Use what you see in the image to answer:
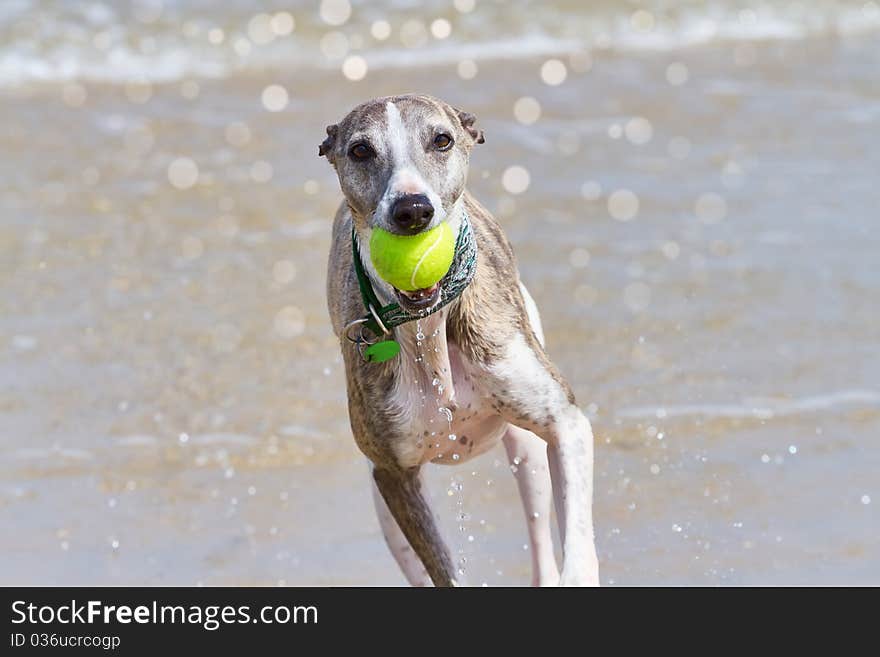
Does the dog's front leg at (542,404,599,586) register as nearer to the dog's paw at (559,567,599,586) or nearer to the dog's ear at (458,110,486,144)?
the dog's paw at (559,567,599,586)

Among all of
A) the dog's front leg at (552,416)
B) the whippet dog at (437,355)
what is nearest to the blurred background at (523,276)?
the whippet dog at (437,355)

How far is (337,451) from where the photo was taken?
277 inches

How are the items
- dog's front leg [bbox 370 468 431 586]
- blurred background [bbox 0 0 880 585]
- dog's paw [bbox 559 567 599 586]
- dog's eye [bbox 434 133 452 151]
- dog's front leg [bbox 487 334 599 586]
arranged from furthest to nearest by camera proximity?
blurred background [bbox 0 0 880 585] < dog's front leg [bbox 370 468 431 586] < dog's front leg [bbox 487 334 599 586] < dog's eye [bbox 434 133 452 151] < dog's paw [bbox 559 567 599 586]

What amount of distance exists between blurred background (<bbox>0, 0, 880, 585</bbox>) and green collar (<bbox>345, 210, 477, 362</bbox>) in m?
1.25

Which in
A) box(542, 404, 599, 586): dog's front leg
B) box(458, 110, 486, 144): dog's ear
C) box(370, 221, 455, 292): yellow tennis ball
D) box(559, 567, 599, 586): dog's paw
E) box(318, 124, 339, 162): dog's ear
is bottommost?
box(559, 567, 599, 586): dog's paw

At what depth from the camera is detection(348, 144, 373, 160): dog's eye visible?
4523 millimetres

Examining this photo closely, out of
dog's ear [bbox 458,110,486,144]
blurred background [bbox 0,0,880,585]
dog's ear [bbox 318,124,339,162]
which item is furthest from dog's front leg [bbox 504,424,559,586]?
dog's ear [bbox 318,124,339,162]

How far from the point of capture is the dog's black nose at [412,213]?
4.24 m

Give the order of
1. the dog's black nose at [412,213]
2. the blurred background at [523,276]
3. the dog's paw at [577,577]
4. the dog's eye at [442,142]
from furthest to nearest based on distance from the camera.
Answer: the blurred background at [523,276] → the dog's eye at [442,142] → the dog's paw at [577,577] → the dog's black nose at [412,213]

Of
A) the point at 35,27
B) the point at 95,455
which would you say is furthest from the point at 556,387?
the point at 35,27

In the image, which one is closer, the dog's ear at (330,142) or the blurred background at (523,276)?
the dog's ear at (330,142)

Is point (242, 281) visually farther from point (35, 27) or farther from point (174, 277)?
point (35, 27)

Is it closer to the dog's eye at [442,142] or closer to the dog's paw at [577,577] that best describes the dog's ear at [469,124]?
the dog's eye at [442,142]

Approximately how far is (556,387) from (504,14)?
10168mm
